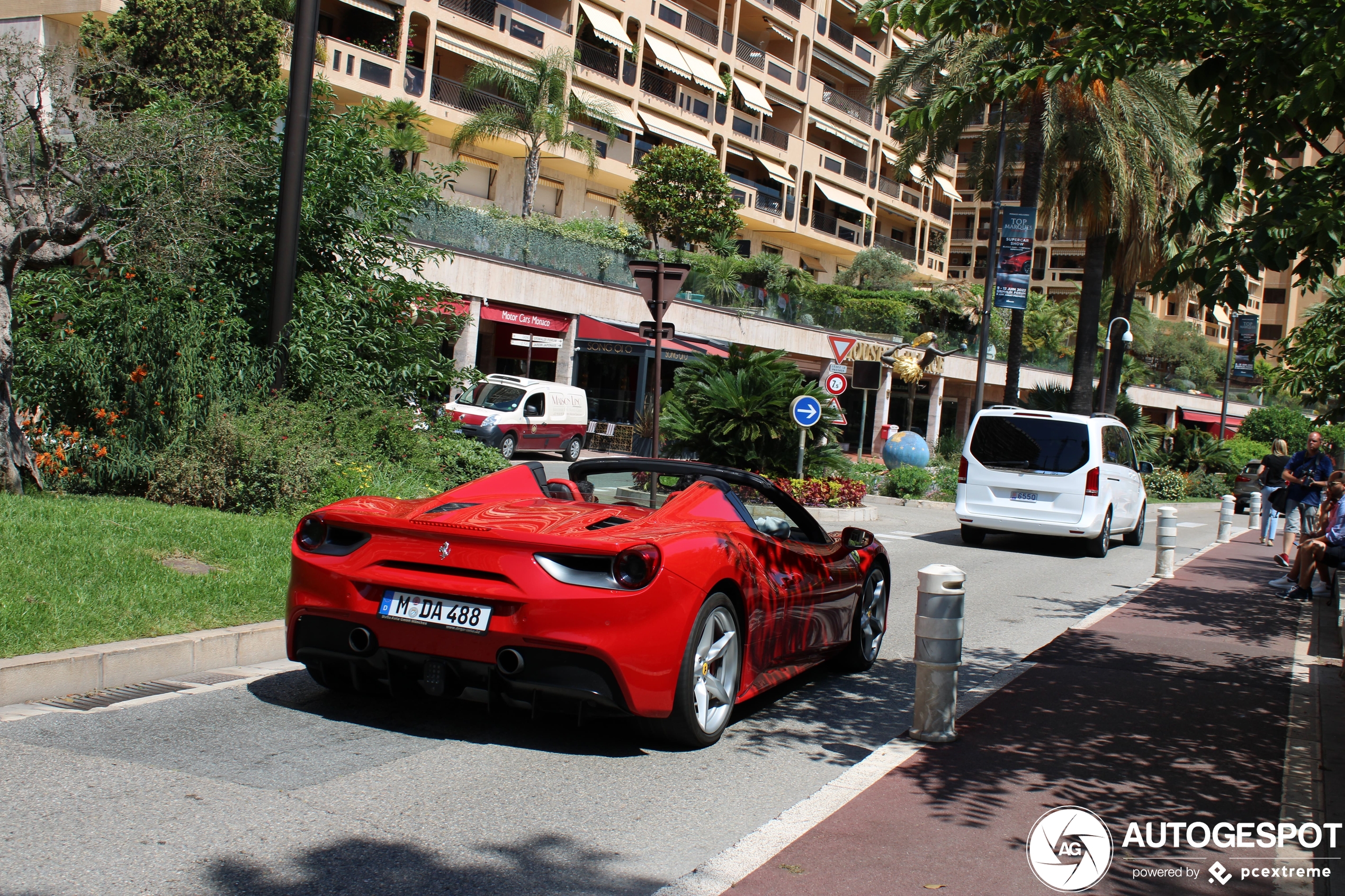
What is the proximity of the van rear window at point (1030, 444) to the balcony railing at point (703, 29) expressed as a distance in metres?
35.5

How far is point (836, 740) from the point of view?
5.61 meters

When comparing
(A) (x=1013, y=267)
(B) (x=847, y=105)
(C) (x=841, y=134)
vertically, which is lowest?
(A) (x=1013, y=267)

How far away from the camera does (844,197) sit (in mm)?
57438

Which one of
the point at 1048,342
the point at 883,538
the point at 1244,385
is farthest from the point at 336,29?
the point at 1244,385

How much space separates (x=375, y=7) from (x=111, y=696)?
3326 cm

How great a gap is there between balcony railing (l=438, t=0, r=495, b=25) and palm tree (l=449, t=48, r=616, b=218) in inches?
73.9

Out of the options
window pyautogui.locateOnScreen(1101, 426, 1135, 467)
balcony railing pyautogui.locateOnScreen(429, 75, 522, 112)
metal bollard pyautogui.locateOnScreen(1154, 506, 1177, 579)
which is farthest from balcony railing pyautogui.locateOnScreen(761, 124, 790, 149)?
metal bollard pyautogui.locateOnScreen(1154, 506, 1177, 579)

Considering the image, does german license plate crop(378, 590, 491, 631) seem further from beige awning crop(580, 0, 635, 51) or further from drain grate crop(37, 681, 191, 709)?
beige awning crop(580, 0, 635, 51)

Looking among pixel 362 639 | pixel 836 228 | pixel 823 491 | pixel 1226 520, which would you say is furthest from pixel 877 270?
pixel 362 639

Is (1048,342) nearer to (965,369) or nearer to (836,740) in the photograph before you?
(965,369)

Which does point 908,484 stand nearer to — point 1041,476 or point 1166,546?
point 1041,476

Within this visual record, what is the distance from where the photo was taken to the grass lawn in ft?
19.1

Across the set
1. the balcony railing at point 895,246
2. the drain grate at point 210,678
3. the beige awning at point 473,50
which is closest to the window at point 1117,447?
the drain grate at point 210,678

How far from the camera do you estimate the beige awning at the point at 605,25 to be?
41344 mm
